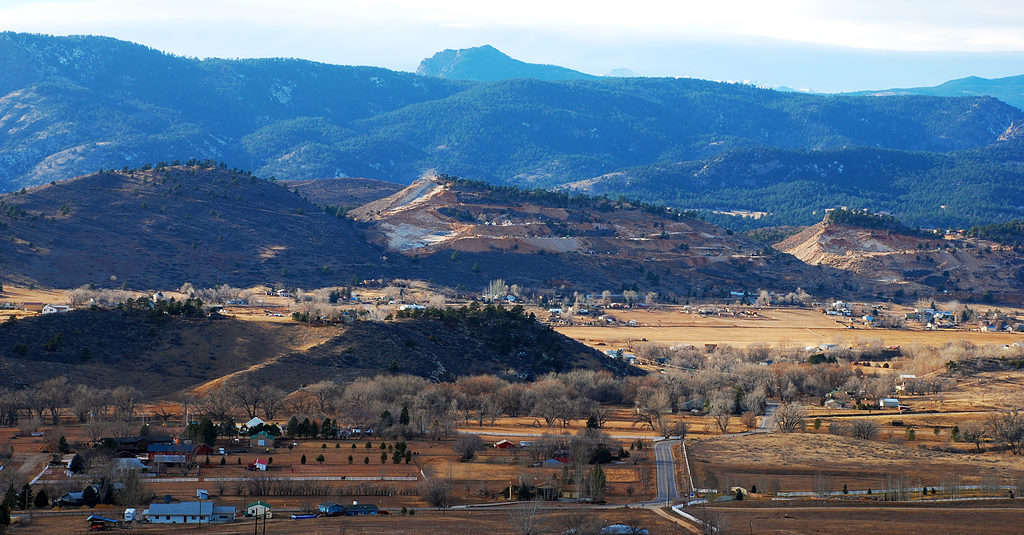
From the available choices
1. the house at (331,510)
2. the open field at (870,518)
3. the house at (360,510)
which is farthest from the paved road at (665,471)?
the house at (331,510)

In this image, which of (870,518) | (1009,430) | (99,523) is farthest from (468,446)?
(1009,430)

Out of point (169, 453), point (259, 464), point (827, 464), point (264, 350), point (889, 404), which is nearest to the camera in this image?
point (259, 464)

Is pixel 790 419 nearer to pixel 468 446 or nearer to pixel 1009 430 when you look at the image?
pixel 1009 430

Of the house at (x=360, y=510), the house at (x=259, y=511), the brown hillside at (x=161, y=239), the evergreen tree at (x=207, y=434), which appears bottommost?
the house at (x=360, y=510)

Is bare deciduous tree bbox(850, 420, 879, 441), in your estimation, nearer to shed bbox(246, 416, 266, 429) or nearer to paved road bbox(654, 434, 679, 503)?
paved road bbox(654, 434, 679, 503)

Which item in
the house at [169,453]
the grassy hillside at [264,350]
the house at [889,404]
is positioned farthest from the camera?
the house at [889,404]

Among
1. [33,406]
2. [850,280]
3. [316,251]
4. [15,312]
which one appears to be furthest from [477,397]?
[850,280]

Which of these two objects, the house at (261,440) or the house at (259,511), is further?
the house at (261,440)

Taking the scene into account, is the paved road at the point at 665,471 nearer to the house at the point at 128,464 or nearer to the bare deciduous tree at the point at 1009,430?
the bare deciduous tree at the point at 1009,430
